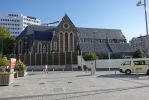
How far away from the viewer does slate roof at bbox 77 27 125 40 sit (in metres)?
92.5

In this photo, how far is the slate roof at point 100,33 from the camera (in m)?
92.5

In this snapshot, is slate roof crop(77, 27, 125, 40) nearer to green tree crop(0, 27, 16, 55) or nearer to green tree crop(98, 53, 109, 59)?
green tree crop(98, 53, 109, 59)

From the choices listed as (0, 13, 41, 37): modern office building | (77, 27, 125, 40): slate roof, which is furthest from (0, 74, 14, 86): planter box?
(0, 13, 41, 37): modern office building

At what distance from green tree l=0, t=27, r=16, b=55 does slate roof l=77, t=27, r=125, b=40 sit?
2521 centimetres

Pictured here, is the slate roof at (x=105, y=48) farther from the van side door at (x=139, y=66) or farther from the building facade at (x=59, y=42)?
the van side door at (x=139, y=66)

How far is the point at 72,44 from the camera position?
78125 mm

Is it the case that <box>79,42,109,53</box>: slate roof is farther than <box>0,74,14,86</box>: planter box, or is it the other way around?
<box>79,42,109,53</box>: slate roof

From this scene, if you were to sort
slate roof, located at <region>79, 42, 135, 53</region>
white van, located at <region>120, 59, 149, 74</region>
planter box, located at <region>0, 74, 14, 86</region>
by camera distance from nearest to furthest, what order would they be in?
planter box, located at <region>0, 74, 14, 86</region> < white van, located at <region>120, 59, 149, 74</region> < slate roof, located at <region>79, 42, 135, 53</region>

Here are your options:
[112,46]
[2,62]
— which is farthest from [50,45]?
[2,62]

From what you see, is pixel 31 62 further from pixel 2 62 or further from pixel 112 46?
pixel 2 62

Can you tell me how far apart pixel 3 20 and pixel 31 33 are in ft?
231

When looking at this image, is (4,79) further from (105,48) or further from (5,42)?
(5,42)

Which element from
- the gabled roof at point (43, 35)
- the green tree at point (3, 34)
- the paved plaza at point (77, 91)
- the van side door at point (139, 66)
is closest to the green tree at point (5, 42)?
the green tree at point (3, 34)

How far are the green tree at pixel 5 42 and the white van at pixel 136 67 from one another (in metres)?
54.6
